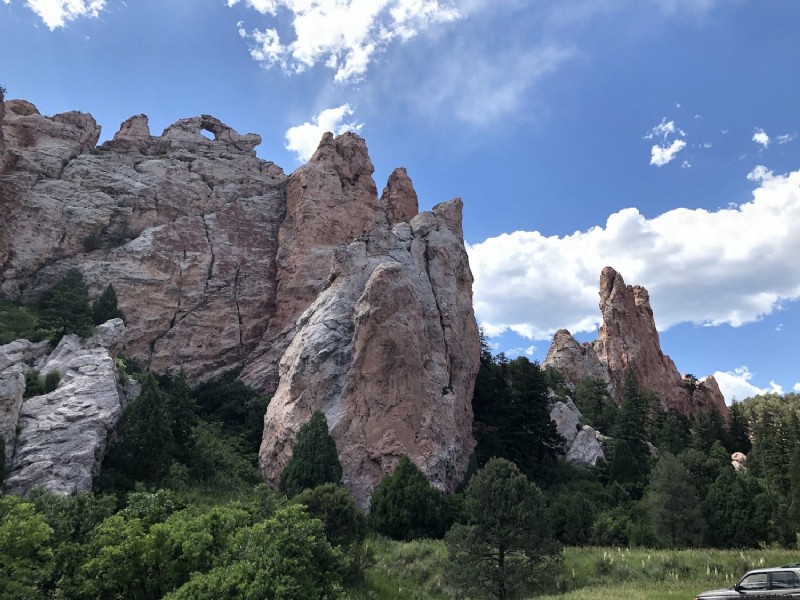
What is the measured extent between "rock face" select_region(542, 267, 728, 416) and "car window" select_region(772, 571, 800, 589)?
77310 mm

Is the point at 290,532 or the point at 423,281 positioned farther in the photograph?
the point at 423,281

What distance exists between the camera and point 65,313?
4138 centimetres

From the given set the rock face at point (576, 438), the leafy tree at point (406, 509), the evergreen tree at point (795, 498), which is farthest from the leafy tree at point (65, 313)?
the evergreen tree at point (795, 498)

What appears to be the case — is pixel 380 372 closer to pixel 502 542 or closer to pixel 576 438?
pixel 502 542

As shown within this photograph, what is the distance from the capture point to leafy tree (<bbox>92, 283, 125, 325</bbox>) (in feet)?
154

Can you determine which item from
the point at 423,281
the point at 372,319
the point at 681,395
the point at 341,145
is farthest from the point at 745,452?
the point at 341,145

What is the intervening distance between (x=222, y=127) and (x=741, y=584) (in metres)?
75.9

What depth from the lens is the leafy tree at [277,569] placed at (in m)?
11.9

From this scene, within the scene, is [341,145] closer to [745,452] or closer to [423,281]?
[423,281]

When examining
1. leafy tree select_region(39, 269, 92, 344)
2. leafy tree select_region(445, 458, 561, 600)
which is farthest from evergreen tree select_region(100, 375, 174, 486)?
leafy tree select_region(445, 458, 561, 600)

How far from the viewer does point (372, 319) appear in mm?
40719

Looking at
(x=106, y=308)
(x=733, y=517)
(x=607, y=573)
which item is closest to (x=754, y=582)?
(x=607, y=573)

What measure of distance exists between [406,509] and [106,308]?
32.2m

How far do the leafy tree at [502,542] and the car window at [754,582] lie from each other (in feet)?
26.2
